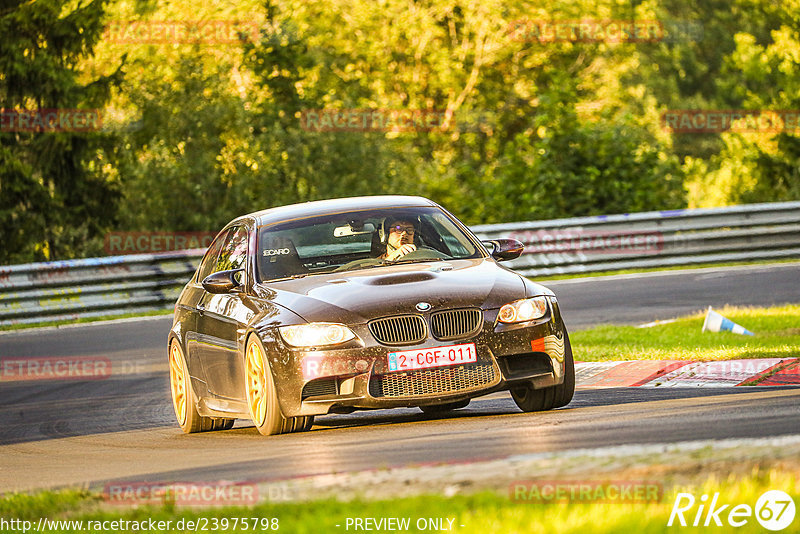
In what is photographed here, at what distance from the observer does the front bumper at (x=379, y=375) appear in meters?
8.80

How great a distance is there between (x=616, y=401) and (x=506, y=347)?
138cm

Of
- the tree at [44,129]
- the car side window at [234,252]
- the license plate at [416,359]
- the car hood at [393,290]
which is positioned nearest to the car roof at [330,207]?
the car side window at [234,252]

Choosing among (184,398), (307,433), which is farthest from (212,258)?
(307,433)

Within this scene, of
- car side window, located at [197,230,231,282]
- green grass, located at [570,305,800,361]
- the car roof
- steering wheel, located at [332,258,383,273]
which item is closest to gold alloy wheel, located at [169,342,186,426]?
car side window, located at [197,230,231,282]

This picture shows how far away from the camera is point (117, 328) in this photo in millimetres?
20062

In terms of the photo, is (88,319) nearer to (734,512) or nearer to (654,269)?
(654,269)

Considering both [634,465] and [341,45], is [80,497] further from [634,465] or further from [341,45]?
[341,45]

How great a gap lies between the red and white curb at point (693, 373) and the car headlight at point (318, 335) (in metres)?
3.33

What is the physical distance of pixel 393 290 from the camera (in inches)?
358

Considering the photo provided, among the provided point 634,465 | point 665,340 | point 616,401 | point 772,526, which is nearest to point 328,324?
point 616,401

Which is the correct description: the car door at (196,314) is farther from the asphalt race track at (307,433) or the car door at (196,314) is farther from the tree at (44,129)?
the tree at (44,129)

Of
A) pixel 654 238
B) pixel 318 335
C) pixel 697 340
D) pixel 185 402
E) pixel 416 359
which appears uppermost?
pixel 318 335

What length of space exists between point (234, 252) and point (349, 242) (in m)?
1.04

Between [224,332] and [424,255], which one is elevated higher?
[424,255]
